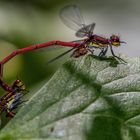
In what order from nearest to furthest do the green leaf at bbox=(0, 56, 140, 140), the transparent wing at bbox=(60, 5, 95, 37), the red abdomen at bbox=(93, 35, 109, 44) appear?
the green leaf at bbox=(0, 56, 140, 140), the red abdomen at bbox=(93, 35, 109, 44), the transparent wing at bbox=(60, 5, 95, 37)

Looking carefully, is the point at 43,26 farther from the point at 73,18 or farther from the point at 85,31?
the point at 85,31

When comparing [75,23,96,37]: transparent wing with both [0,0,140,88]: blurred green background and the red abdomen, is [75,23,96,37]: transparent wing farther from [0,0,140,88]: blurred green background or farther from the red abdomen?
[0,0,140,88]: blurred green background

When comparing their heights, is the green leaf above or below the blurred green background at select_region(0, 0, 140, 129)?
below

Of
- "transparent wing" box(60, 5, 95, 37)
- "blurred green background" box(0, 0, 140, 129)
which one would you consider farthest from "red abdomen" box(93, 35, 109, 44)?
"blurred green background" box(0, 0, 140, 129)

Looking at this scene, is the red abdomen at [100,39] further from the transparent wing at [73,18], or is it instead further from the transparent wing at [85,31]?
the transparent wing at [73,18]

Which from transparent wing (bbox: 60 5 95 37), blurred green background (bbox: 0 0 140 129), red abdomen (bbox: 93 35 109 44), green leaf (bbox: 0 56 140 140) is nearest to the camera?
green leaf (bbox: 0 56 140 140)

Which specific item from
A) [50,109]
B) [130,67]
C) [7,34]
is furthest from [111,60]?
[7,34]

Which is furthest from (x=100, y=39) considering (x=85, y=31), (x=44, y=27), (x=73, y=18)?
(x=44, y=27)

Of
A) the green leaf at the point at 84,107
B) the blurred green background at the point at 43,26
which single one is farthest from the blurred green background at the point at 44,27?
the green leaf at the point at 84,107
